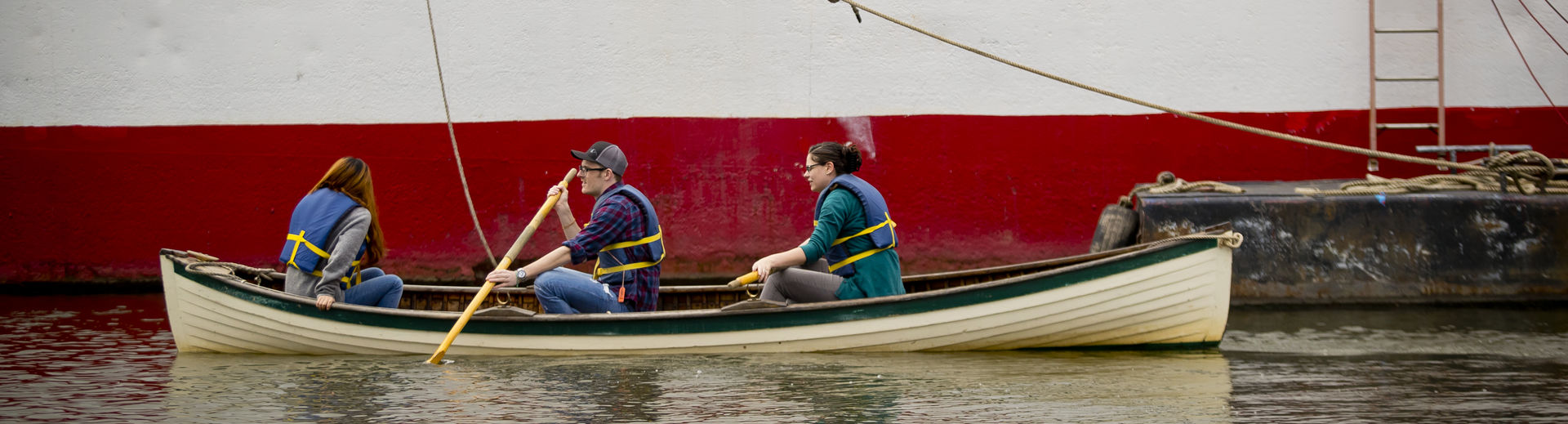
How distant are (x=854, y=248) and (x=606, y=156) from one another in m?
1.32

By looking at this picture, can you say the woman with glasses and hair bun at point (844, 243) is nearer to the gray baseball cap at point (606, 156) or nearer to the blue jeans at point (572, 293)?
the blue jeans at point (572, 293)

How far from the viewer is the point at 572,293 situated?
6.48 meters

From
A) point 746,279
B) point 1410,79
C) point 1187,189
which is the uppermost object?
point 1410,79

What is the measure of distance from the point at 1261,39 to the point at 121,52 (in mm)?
8708

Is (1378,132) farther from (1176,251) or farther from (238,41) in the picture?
(238,41)

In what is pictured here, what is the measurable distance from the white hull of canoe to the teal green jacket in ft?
0.60

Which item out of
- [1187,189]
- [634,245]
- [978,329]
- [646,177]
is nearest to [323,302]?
[634,245]

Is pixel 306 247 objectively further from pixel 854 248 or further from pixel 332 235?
pixel 854 248

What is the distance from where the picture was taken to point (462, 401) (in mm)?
5457

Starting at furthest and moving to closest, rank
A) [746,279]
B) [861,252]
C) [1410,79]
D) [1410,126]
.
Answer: [1410,79] → [1410,126] → [861,252] → [746,279]

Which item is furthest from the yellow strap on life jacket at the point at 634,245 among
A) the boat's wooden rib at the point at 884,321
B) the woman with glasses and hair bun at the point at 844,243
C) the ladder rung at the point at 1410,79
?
the ladder rung at the point at 1410,79

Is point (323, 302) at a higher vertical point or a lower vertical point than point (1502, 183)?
lower

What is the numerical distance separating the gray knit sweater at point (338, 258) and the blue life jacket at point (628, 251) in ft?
3.83

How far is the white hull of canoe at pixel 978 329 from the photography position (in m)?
6.34
